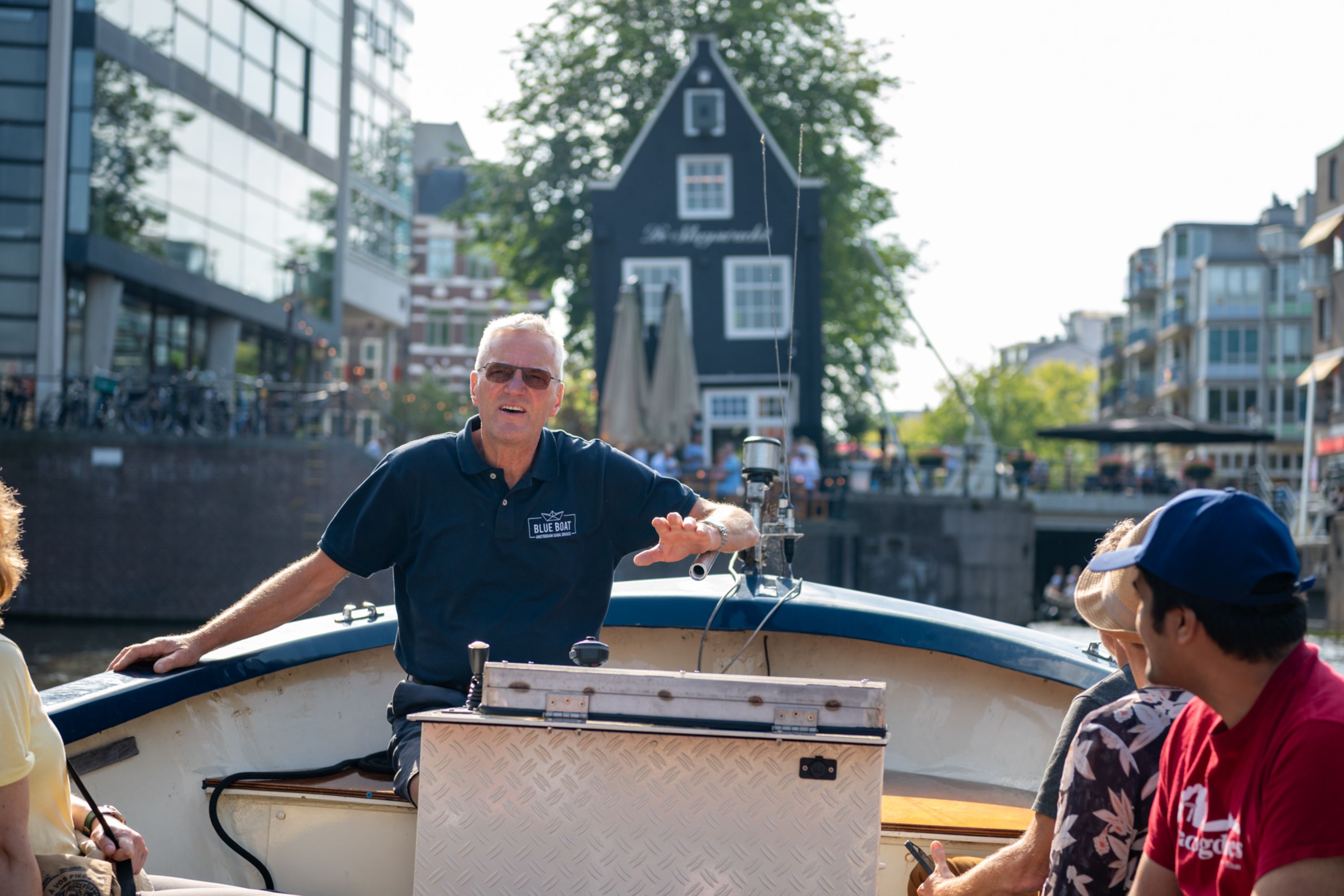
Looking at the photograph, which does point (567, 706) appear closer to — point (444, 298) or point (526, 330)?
point (526, 330)

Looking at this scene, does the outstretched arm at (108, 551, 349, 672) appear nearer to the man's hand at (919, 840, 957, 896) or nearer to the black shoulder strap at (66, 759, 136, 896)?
the black shoulder strap at (66, 759, 136, 896)

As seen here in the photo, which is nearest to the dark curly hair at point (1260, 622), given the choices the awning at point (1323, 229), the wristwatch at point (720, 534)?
the wristwatch at point (720, 534)

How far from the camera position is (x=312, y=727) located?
147 inches

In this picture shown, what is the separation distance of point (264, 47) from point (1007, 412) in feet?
146

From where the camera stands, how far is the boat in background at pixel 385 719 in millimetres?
3164

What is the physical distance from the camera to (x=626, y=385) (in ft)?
64.4

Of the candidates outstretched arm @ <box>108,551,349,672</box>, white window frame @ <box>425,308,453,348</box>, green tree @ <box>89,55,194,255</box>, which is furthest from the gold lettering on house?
white window frame @ <box>425,308,453,348</box>

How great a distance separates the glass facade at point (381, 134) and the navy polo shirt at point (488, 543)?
99.9 ft

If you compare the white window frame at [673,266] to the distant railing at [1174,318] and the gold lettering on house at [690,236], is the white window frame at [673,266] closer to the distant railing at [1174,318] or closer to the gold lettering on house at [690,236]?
the gold lettering on house at [690,236]

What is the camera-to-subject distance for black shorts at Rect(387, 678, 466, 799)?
120 inches

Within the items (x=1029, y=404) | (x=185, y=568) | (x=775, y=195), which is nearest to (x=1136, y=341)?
(x=1029, y=404)

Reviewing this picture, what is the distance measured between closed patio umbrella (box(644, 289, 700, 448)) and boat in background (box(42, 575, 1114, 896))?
1513 centimetres

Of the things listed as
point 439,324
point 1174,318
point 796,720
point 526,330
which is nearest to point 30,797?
point 796,720

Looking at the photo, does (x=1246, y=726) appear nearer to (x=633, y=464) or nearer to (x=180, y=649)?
(x=633, y=464)
